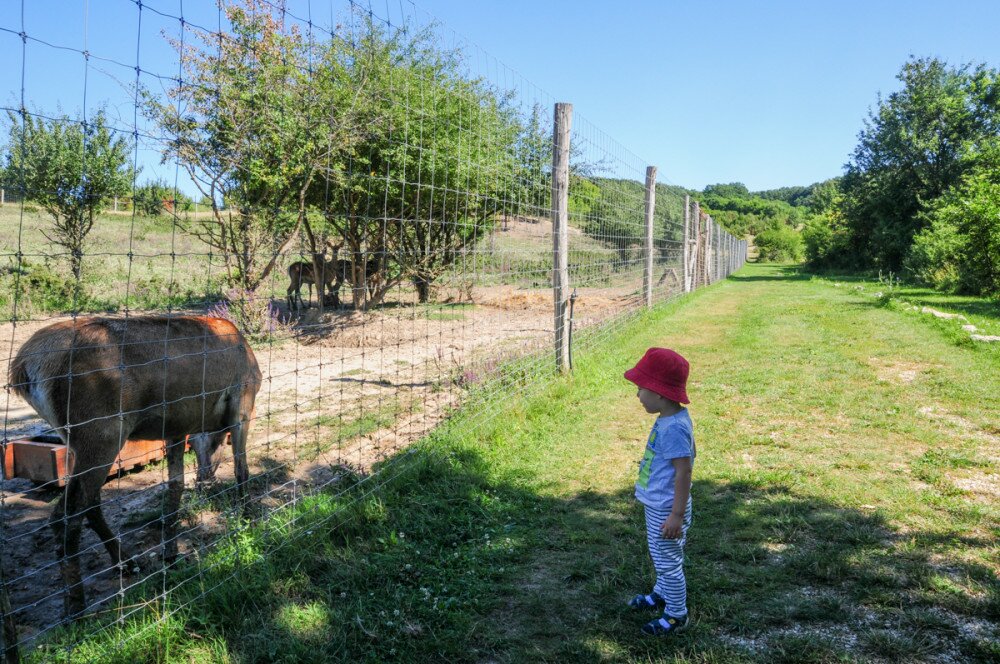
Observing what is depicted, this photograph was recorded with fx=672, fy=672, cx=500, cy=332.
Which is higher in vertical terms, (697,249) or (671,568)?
(697,249)

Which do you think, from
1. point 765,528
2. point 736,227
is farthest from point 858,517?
point 736,227

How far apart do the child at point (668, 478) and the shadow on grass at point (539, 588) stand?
164mm

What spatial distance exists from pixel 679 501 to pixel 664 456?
201 millimetres

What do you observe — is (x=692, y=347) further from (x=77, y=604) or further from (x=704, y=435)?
(x=77, y=604)

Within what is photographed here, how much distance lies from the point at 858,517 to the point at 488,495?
2296 mm

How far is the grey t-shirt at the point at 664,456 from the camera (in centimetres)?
295

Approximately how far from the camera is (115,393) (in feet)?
11.4

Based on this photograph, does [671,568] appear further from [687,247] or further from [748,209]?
[748,209]

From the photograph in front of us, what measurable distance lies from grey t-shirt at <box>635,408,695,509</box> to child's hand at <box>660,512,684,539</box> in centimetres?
9

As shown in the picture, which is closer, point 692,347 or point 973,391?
point 973,391

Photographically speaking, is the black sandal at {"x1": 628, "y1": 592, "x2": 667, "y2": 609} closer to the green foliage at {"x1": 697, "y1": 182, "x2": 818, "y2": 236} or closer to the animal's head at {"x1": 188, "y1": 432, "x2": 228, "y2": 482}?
the animal's head at {"x1": 188, "y1": 432, "x2": 228, "y2": 482}

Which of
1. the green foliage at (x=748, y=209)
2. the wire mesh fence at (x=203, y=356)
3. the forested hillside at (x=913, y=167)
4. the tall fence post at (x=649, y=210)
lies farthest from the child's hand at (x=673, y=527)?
the green foliage at (x=748, y=209)

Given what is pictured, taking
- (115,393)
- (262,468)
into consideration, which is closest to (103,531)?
(115,393)

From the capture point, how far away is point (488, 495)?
180 inches
